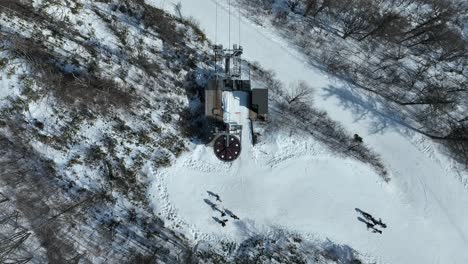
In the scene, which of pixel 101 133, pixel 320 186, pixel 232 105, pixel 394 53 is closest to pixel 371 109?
pixel 394 53

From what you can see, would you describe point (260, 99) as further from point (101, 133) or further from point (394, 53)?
point (394, 53)

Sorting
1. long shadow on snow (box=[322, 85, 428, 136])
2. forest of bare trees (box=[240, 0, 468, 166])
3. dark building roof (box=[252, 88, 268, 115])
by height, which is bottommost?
dark building roof (box=[252, 88, 268, 115])

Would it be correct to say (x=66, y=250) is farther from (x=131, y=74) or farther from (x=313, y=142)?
(x=313, y=142)

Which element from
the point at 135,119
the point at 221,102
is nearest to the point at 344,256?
the point at 221,102

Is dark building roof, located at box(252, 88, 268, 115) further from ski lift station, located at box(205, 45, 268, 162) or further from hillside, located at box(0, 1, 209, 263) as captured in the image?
hillside, located at box(0, 1, 209, 263)

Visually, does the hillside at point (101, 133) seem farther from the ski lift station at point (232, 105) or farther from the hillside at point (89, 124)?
the ski lift station at point (232, 105)

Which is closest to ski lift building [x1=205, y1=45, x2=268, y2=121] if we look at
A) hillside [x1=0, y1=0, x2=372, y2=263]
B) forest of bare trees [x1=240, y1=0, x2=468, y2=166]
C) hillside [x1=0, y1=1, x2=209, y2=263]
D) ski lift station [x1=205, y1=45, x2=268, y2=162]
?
ski lift station [x1=205, y1=45, x2=268, y2=162]

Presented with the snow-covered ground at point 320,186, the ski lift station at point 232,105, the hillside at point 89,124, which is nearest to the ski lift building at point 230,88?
the ski lift station at point 232,105
